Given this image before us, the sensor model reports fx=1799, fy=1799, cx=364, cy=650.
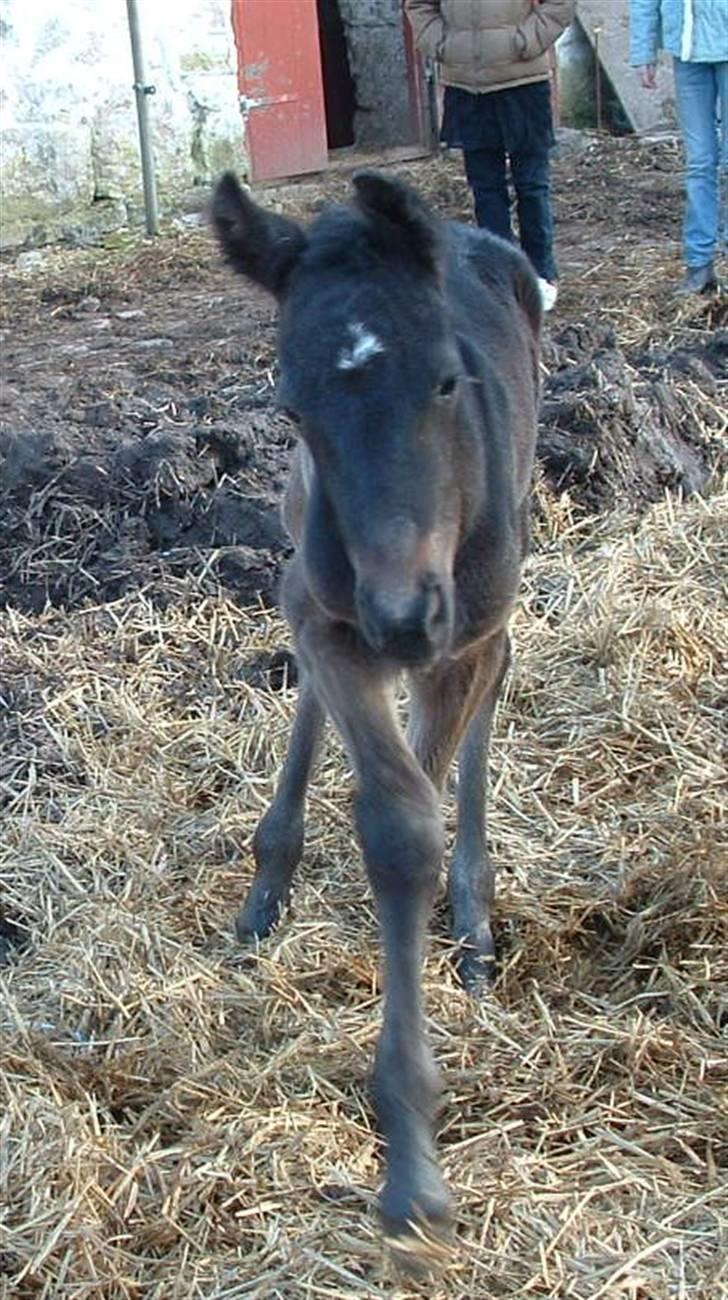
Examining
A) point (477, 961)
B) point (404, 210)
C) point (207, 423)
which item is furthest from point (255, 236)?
point (207, 423)

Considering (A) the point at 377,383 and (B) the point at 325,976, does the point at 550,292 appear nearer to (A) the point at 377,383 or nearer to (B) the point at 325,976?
(B) the point at 325,976

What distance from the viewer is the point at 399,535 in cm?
279

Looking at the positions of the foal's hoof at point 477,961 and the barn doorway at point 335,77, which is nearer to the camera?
the foal's hoof at point 477,961

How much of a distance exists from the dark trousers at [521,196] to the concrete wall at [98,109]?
388 cm

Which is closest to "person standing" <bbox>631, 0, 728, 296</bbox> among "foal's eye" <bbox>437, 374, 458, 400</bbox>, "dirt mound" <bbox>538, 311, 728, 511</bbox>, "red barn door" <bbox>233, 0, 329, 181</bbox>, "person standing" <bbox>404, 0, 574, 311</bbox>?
"person standing" <bbox>404, 0, 574, 311</bbox>

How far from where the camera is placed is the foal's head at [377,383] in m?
2.80

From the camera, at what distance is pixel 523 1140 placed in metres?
3.29

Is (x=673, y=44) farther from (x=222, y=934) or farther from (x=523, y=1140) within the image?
(x=523, y=1140)

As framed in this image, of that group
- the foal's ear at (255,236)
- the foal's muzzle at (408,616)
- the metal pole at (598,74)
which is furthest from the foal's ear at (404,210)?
the metal pole at (598,74)

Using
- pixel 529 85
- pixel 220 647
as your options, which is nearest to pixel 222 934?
pixel 220 647

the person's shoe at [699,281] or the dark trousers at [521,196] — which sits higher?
the dark trousers at [521,196]

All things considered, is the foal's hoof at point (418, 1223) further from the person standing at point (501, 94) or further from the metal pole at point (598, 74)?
the metal pole at point (598, 74)

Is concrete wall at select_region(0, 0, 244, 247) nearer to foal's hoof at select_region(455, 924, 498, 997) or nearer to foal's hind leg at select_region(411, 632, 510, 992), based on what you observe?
foal's hind leg at select_region(411, 632, 510, 992)

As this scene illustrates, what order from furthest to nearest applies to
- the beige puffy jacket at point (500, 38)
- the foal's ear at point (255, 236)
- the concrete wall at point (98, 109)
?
1. the concrete wall at point (98, 109)
2. the beige puffy jacket at point (500, 38)
3. the foal's ear at point (255, 236)
